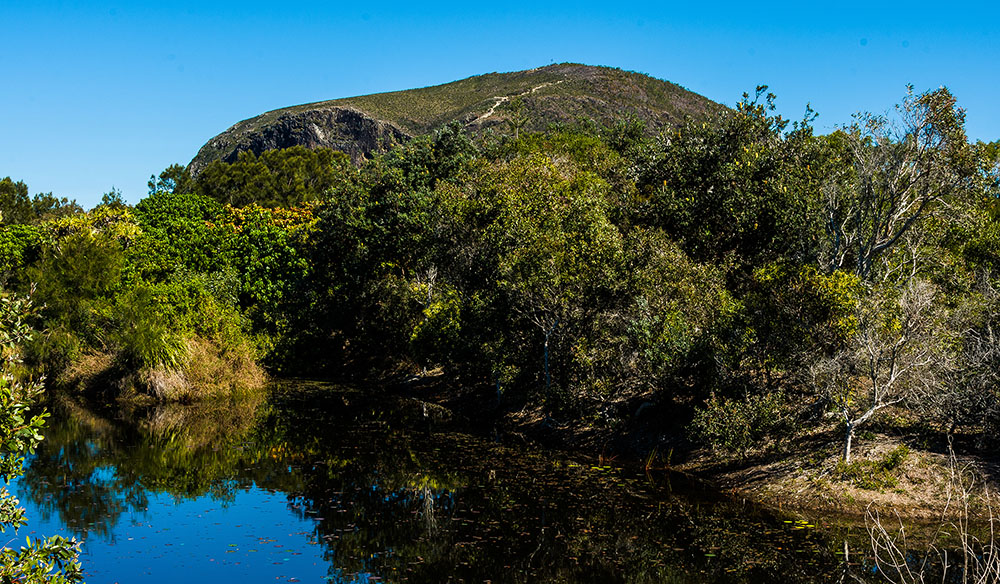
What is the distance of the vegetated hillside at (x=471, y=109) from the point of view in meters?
134

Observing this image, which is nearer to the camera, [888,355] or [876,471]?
[876,471]

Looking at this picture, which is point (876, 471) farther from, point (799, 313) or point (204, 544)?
point (204, 544)

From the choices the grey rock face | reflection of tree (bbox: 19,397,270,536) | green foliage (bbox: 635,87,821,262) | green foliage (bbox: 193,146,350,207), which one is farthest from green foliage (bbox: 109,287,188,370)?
the grey rock face

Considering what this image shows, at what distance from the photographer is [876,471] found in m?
22.1

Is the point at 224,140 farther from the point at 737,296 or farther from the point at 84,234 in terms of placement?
the point at 737,296

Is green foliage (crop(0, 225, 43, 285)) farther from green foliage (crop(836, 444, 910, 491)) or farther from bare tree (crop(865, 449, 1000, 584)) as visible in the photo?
bare tree (crop(865, 449, 1000, 584))

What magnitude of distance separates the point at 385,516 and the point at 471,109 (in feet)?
424

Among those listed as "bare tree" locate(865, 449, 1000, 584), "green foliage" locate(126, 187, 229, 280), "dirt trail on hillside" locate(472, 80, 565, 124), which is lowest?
"bare tree" locate(865, 449, 1000, 584)

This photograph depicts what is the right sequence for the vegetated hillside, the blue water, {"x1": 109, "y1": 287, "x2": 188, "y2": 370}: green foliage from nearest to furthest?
1. the blue water
2. {"x1": 109, "y1": 287, "x2": 188, "y2": 370}: green foliage
3. the vegetated hillside

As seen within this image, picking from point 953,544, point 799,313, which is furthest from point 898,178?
point 953,544

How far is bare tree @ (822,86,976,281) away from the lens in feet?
85.8

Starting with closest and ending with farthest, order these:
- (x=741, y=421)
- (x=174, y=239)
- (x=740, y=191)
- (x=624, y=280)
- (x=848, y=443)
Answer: (x=848, y=443), (x=741, y=421), (x=624, y=280), (x=740, y=191), (x=174, y=239)

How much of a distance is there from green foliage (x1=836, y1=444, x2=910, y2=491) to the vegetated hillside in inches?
4107

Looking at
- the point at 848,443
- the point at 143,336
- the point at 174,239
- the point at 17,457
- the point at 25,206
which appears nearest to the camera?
the point at 17,457
